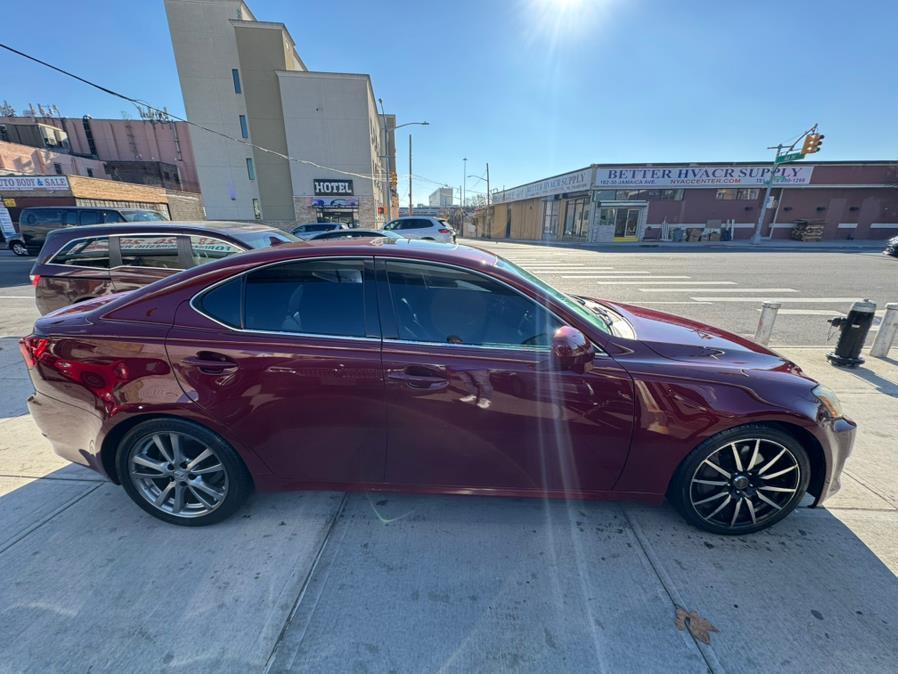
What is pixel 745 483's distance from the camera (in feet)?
6.93

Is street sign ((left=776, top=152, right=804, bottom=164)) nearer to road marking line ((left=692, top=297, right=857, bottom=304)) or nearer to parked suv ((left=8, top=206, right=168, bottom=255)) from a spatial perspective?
road marking line ((left=692, top=297, right=857, bottom=304))

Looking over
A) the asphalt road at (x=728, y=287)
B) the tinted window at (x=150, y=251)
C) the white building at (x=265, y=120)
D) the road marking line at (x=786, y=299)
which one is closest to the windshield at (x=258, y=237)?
the tinted window at (x=150, y=251)

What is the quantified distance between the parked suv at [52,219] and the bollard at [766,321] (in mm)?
17813

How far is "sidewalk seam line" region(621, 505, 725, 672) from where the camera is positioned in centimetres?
156

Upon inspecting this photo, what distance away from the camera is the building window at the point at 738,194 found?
27.5m

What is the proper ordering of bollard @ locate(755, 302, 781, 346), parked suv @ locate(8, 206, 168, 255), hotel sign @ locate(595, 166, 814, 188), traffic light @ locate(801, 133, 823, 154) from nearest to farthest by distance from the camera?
bollard @ locate(755, 302, 781, 346) < parked suv @ locate(8, 206, 168, 255) < traffic light @ locate(801, 133, 823, 154) < hotel sign @ locate(595, 166, 814, 188)

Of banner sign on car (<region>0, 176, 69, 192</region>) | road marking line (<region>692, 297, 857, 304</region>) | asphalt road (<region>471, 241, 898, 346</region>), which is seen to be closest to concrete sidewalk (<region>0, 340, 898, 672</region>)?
asphalt road (<region>471, 241, 898, 346</region>)

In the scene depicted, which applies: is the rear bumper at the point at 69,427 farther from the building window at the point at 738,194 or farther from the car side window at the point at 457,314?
the building window at the point at 738,194

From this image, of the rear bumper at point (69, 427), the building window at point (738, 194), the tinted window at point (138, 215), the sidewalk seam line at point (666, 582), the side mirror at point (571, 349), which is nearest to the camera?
the sidewalk seam line at point (666, 582)

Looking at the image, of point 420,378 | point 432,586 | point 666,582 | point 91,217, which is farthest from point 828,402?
point 91,217

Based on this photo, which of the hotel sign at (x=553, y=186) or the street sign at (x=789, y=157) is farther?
the hotel sign at (x=553, y=186)

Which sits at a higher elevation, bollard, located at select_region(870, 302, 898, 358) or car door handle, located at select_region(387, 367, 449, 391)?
car door handle, located at select_region(387, 367, 449, 391)

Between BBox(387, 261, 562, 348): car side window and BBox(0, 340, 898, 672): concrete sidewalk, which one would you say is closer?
BBox(0, 340, 898, 672): concrete sidewalk

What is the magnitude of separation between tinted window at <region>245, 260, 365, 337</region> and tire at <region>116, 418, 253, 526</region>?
0.77 m
